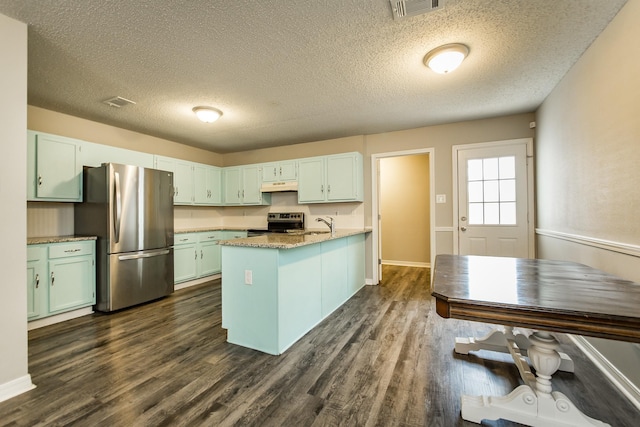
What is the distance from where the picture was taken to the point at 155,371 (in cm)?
204

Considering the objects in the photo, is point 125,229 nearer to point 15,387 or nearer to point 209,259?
point 209,259

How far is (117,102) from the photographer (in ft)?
10.2

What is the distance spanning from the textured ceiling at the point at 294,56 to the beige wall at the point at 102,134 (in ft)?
0.50

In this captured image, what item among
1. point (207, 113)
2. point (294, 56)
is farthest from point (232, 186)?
point (294, 56)

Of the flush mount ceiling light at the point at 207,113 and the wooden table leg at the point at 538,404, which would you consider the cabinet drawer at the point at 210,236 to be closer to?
the flush mount ceiling light at the point at 207,113

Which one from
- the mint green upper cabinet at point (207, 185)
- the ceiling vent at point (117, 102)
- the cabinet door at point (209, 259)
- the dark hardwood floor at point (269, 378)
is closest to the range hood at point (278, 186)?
the mint green upper cabinet at point (207, 185)

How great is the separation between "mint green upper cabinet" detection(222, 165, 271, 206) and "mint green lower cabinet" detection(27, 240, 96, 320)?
2.39 metres

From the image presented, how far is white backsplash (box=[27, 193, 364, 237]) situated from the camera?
129 inches

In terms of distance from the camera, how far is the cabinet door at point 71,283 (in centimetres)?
294

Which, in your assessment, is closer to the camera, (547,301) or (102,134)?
(547,301)

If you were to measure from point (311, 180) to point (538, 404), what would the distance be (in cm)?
373

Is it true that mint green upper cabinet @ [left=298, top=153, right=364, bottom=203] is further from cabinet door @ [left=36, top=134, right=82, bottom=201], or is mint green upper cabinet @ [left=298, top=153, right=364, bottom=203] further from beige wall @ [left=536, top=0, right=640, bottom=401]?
cabinet door @ [left=36, top=134, right=82, bottom=201]

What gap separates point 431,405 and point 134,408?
1769mm

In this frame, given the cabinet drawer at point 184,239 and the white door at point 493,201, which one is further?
the cabinet drawer at point 184,239
